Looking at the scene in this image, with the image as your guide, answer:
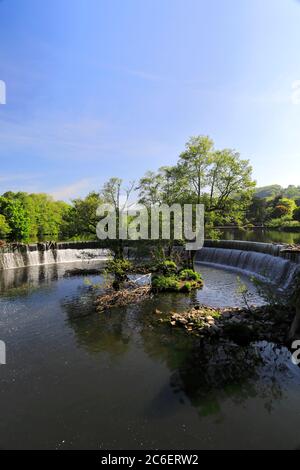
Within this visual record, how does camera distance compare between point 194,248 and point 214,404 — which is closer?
point 214,404

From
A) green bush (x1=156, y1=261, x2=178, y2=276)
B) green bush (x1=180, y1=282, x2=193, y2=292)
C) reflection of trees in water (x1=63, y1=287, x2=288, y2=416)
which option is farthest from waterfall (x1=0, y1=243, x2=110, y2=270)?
reflection of trees in water (x1=63, y1=287, x2=288, y2=416)

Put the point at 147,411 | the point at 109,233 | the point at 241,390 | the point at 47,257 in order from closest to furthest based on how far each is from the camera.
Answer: the point at 147,411 < the point at 241,390 < the point at 109,233 < the point at 47,257

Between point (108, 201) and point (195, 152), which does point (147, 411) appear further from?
point (195, 152)

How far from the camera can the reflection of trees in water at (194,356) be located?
279 inches

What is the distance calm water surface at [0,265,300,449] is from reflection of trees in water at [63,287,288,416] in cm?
3

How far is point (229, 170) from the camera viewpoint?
1906 centimetres

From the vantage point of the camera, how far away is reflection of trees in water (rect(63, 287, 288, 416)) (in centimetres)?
709

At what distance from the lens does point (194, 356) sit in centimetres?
897

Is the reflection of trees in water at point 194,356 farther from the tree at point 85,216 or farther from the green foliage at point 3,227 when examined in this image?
the green foliage at point 3,227

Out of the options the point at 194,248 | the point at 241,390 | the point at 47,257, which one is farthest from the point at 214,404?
the point at 47,257

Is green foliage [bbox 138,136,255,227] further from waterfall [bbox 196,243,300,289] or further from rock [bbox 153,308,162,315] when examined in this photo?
rock [bbox 153,308,162,315]

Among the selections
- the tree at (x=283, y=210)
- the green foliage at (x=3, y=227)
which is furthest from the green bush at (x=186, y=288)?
the tree at (x=283, y=210)

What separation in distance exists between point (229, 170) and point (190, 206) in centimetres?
353

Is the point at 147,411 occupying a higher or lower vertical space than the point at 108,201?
lower
